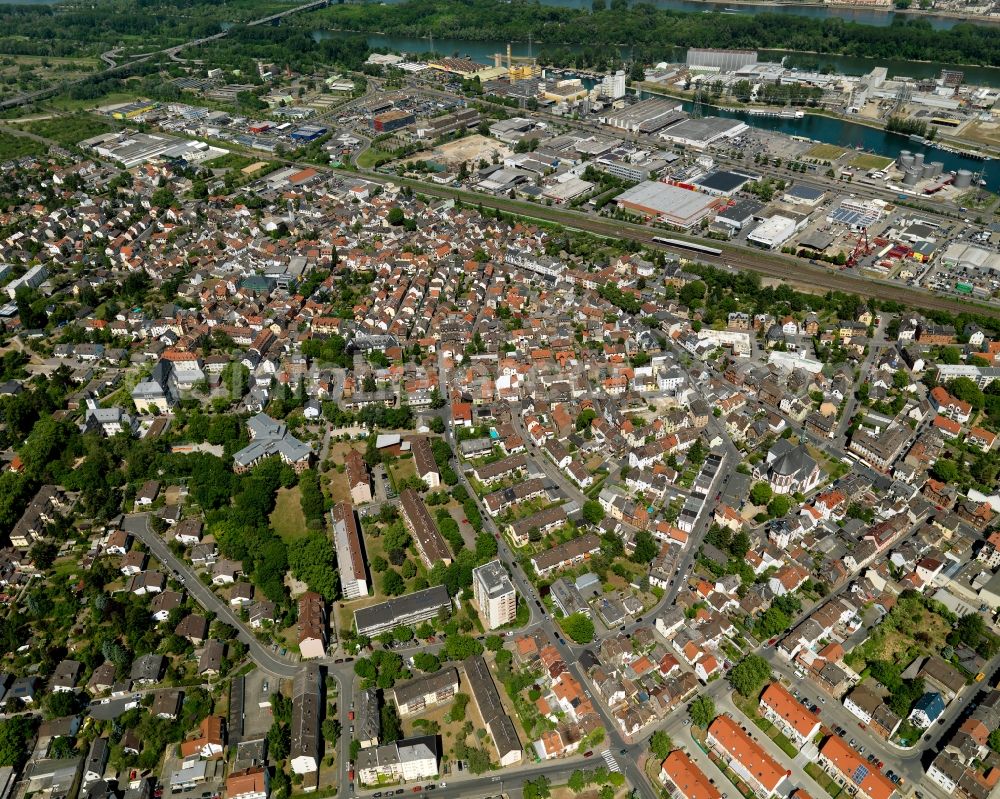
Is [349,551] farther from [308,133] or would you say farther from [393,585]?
[308,133]

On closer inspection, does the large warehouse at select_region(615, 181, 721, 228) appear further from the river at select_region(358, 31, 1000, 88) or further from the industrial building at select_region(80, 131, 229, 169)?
the river at select_region(358, 31, 1000, 88)

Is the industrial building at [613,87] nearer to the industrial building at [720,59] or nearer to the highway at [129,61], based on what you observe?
the industrial building at [720,59]

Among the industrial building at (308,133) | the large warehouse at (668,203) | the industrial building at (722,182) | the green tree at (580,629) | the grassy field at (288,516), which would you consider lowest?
the grassy field at (288,516)

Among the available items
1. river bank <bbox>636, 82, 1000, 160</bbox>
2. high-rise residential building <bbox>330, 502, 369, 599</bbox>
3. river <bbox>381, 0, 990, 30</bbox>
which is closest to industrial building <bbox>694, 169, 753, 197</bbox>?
river bank <bbox>636, 82, 1000, 160</bbox>

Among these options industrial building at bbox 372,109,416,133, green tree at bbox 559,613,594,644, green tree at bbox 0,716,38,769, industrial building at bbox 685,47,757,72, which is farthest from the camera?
industrial building at bbox 685,47,757,72

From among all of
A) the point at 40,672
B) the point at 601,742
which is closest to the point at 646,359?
the point at 601,742

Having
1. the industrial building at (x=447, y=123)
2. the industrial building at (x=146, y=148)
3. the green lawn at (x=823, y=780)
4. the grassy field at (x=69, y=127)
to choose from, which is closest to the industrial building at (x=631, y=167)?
the industrial building at (x=447, y=123)

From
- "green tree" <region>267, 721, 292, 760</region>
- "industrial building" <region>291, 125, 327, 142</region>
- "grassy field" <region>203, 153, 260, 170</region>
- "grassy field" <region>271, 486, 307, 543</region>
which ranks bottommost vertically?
"grassy field" <region>271, 486, 307, 543</region>
